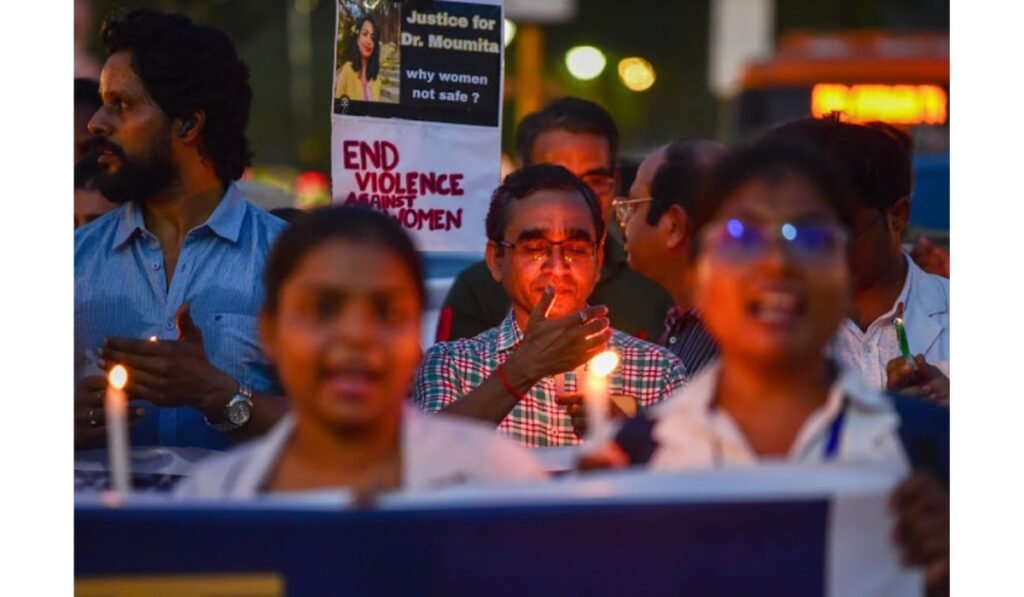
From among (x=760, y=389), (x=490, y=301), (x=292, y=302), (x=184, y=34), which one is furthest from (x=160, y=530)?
(x=490, y=301)

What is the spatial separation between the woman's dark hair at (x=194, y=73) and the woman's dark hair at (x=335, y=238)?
6.56ft

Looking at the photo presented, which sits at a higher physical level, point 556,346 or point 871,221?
point 871,221

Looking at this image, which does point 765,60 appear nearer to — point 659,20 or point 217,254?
point 217,254

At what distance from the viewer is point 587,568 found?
10.2 feet

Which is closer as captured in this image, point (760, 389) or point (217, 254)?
point (760, 389)

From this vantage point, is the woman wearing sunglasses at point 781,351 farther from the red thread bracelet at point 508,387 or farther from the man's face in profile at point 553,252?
the man's face in profile at point 553,252

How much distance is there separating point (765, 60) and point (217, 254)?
63.6 feet

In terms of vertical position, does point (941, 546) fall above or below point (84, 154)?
below

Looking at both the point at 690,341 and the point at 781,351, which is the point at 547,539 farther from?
the point at 690,341

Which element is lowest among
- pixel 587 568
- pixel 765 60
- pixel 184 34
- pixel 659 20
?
pixel 587 568

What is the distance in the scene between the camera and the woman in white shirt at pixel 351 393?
10.4 feet

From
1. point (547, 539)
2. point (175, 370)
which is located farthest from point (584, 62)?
point (547, 539)

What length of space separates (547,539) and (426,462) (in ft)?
0.96

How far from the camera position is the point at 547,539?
305 cm
